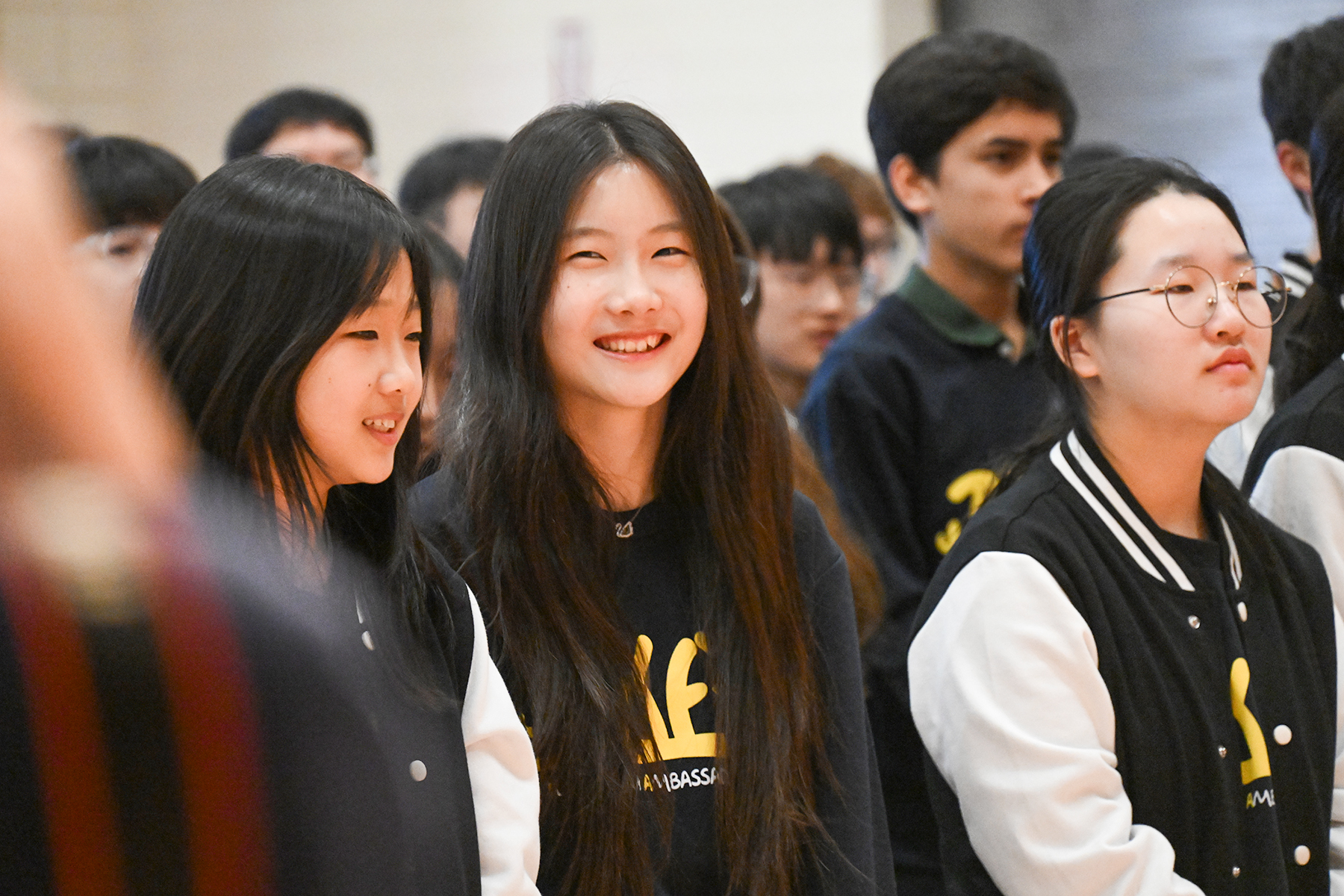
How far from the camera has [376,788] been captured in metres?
1.04

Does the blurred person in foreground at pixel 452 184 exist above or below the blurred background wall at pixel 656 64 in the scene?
below

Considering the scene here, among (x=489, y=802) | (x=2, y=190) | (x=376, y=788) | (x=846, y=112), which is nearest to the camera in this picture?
(x=2, y=190)

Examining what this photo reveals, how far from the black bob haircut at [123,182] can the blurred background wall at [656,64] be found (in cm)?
236

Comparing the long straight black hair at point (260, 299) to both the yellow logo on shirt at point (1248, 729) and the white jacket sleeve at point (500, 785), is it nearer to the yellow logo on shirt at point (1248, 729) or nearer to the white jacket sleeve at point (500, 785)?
the white jacket sleeve at point (500, 785)

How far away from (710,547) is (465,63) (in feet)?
11.8

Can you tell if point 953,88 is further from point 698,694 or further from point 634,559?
point 698,694

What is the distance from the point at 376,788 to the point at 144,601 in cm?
51

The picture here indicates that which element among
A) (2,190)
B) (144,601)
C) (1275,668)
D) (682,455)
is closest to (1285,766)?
(1275,668)

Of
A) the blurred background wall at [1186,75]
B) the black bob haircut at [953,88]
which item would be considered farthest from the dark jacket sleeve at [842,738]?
→ the blurred background wall at [1186,75]

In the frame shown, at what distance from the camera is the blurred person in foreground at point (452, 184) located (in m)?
2.95

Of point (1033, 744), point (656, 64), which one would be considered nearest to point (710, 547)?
point (1033, 744)

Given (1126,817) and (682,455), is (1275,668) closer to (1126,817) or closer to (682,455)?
(1126,817)

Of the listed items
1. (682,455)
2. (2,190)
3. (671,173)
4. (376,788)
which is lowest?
(376,788)

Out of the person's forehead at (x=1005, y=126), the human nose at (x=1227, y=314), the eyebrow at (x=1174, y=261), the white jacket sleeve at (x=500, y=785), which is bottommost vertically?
the white jacket sleeve at (x=500, y=785)
